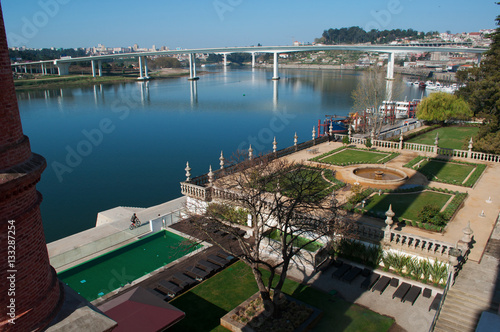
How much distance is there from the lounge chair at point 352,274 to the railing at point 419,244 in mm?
2066

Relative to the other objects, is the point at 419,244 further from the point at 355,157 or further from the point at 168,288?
the point at 355,157

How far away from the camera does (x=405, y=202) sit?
981 inches

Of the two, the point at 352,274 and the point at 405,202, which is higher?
the point at 405,202

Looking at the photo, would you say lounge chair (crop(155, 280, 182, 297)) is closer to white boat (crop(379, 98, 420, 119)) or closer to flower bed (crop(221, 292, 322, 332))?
flower bed (crop(221, 292, 322, 332))

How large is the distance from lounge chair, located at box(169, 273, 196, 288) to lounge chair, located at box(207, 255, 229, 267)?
5.86ft

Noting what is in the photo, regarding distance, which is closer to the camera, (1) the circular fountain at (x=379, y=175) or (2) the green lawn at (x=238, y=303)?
(2) the green lawn at (x=238, y=303)

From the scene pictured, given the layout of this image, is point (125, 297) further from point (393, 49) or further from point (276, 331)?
point (393, 49)

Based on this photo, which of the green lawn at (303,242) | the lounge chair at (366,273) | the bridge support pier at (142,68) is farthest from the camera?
the bridge support pier at (142,68)

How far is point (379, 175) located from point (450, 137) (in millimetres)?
21853

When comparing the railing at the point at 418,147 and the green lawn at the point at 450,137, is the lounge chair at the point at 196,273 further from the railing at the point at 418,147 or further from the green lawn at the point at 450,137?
the green lawn at the point at 450,137

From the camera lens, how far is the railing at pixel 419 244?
18031mm

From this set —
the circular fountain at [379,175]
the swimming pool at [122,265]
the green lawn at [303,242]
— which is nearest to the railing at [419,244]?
the green lawn at [303,242]

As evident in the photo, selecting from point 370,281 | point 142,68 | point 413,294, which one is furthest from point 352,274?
point 142,68

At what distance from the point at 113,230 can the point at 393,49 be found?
113346 mm
